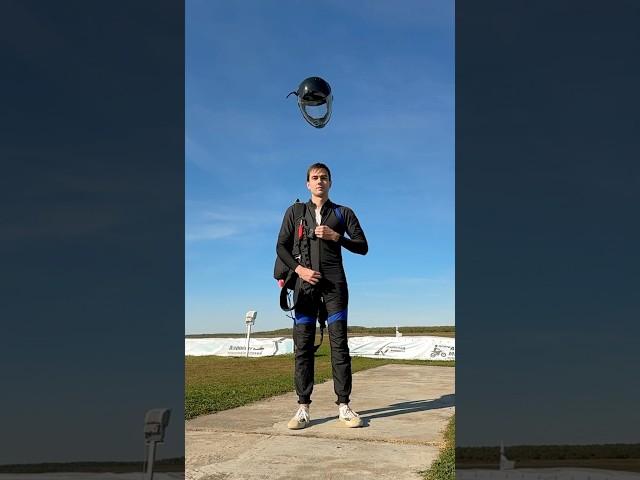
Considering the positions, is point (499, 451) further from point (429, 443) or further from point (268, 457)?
point (268, 457)

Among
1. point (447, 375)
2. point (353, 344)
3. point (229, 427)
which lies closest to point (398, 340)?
point (353, 344)

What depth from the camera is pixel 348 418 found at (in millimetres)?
3574

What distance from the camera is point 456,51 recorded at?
2.94 metres

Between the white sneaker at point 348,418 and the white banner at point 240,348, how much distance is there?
1573cm

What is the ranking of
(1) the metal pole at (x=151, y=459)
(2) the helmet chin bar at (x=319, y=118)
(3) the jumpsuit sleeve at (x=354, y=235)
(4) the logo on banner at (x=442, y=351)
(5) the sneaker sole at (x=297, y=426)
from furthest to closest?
1. (4) the logo on banner at (x=442, y=351)
2. (2) the helmet chin bar at (x=319, y=118)
3. (3) the jumpsuit sleeve at (x=354, y=235)
4. (5) the sneaker sole at (x=297, y=426)
5. (1) the metal pole at (x=151, y=459)

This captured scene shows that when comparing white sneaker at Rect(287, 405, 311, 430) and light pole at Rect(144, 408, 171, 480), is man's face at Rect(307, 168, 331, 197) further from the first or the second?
light pole at Rect(144, 408, 171, 480)

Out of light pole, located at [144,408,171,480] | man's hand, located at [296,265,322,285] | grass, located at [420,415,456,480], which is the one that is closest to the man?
man's hand, located at [296,265,322,285]

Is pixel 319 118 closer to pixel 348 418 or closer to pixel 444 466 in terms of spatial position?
pixel 348 418

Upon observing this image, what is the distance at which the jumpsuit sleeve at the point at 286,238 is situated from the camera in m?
3.69

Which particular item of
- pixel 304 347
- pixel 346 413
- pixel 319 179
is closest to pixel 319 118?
pixel 319 179

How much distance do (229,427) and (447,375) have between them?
5.28 meters

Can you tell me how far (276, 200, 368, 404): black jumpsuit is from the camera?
362 cm

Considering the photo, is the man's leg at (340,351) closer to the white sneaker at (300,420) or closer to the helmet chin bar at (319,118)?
the white sneaker at (300,420)

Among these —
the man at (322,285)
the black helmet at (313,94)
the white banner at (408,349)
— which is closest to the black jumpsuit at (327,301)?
the man at (322,285)
